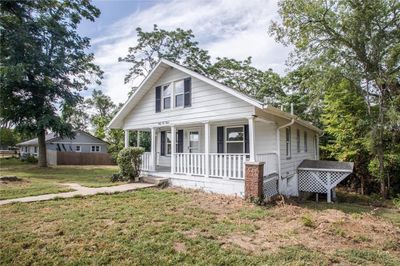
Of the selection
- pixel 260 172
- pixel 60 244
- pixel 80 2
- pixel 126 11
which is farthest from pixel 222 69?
pixel 60 244

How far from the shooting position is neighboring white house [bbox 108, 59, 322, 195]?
388 inches

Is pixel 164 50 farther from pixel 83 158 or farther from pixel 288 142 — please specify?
pixel 288 142

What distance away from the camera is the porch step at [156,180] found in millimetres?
11461

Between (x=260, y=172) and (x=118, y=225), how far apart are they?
15.6 feet

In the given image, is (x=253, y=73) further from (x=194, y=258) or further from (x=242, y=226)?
(x=194, y=258)

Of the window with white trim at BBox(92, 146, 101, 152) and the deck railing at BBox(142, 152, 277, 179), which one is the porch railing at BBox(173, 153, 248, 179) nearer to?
the deck railing at BBox(142, 152, 277, 179)

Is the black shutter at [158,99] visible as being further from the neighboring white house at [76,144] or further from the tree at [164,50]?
the neighboring white house at [76,144]

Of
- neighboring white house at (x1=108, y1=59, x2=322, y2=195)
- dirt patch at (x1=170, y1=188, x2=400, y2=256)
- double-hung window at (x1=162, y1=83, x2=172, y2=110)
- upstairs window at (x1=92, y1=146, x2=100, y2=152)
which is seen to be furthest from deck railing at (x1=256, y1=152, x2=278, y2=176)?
upstairs window at (x1=92, y1=146, x2=100, y2=152)

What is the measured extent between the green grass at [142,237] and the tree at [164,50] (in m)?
22.5

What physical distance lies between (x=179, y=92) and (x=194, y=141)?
9.26ft

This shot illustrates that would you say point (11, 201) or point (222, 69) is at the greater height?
point (222, 69)

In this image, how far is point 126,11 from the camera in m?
11.6

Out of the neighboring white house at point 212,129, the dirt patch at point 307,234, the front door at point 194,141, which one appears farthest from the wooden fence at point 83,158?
the dirt patch at point 307,234

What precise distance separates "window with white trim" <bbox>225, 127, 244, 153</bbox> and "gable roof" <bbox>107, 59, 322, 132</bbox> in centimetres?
217
